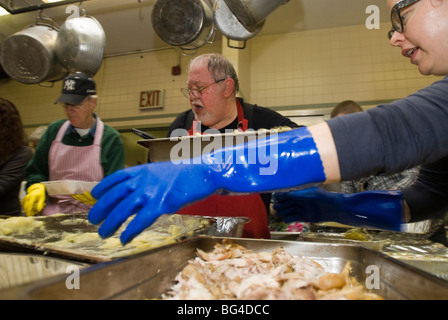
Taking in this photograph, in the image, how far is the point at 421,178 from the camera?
1499 mm

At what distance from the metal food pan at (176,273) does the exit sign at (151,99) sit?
14.8 feet

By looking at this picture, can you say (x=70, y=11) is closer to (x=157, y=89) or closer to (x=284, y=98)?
(x=157, y=89)

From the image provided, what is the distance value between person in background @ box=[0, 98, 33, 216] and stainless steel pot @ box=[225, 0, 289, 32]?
7.13ft

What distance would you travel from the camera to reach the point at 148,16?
4.44 m

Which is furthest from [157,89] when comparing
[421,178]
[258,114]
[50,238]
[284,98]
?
[421,178]

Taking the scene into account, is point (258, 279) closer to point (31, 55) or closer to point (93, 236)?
point (93, 236)

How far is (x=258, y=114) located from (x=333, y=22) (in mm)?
3340

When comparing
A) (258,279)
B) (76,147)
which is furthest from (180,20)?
(258,279)

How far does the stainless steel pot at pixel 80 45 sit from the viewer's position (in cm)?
302

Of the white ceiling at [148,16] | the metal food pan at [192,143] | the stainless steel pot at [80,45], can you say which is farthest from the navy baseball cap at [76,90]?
the white ceiling at [148,16]

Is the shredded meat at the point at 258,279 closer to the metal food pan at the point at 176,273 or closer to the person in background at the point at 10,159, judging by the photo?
the metal food pan at the point at 176,273

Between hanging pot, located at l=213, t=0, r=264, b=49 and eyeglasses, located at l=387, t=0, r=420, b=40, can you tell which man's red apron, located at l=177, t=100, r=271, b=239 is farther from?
hanging pot, located at l=213, t=0, r=264, b=49

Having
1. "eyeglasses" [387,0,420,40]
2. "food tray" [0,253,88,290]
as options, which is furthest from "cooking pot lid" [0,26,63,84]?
"eyeglasses" [387,0,420,40]

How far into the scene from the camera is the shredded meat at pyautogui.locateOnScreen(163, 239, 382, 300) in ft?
2.23
